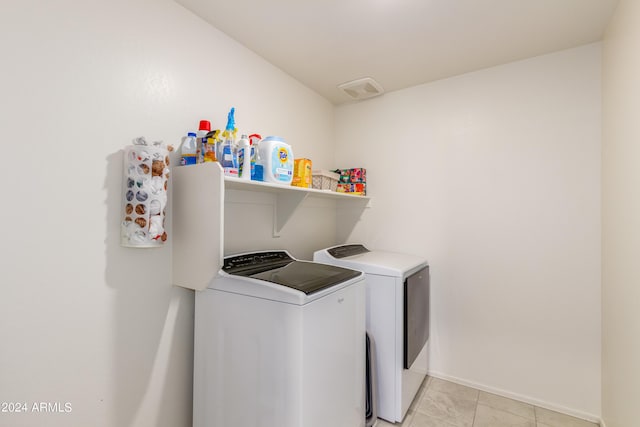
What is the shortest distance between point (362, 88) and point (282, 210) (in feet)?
4.32

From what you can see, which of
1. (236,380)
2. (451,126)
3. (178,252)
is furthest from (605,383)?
(178,252)

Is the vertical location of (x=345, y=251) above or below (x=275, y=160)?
below

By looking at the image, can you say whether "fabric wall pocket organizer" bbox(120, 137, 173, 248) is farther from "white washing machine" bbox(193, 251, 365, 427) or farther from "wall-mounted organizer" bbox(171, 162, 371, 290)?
"white washing machine" bbox(193, 251, 365, 427)

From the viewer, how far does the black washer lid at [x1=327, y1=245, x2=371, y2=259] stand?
2.15 m

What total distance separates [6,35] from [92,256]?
841 millimetres

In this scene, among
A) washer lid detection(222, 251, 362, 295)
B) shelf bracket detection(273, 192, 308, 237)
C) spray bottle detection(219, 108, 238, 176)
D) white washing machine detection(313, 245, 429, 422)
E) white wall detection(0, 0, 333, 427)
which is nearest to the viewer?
white wall detection(0, 0, 333, 427)

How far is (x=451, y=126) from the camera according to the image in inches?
92.7

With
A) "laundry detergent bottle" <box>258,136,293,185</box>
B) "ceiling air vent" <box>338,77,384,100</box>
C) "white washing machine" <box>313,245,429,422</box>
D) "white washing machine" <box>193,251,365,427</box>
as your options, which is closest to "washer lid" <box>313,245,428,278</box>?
"white washing machine" <box>313,245,429,422</box>

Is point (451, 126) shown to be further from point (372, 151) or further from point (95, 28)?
point (95, 28)

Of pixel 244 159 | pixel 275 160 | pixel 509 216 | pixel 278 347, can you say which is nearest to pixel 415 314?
pixel 509 216

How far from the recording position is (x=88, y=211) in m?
1.20

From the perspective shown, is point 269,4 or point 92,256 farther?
point 269,4

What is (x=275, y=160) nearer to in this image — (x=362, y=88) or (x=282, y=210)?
(x=282, y=210)

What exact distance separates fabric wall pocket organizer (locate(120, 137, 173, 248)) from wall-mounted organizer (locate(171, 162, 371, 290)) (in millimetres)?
164
